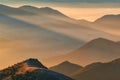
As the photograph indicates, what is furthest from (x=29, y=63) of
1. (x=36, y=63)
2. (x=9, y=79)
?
(x=9, y=79)

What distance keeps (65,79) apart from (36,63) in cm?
3024

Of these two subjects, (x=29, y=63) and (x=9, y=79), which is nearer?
(x=9, y=79)

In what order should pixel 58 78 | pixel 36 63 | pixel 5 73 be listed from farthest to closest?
pixel 36 63 → pixel 5 73 → pixel 58 78

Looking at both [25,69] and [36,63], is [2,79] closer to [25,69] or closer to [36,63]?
[25,69]

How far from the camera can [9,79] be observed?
141625 mm

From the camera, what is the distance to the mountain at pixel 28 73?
133875mm

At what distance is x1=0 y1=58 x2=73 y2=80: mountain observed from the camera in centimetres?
13388

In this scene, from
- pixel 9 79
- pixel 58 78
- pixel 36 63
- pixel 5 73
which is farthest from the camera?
pixel 36 63

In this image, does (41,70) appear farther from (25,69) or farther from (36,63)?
(36,63)

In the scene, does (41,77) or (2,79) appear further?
(2,79)

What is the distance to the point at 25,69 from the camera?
145500 millimetres

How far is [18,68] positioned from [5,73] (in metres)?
4.72

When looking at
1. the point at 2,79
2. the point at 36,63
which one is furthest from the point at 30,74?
the point at 36,63

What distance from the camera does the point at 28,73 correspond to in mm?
138375
